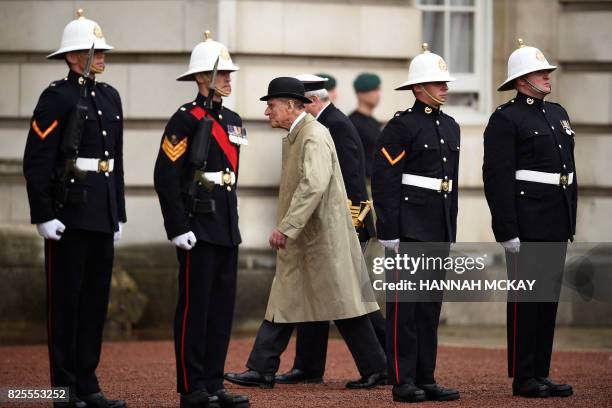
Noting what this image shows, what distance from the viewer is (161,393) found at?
30.2ft

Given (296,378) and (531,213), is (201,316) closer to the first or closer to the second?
(296,378)

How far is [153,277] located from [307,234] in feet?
13.1

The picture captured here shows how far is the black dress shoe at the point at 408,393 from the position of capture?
8758 millimetres

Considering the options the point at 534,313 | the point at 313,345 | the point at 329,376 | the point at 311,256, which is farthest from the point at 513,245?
the point at 329,376

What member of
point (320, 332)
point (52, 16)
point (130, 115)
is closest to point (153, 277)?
point (130, 115)

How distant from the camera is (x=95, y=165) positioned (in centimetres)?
827

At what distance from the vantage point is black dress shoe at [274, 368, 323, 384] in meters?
9.92

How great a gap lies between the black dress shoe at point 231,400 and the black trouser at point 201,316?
57 millimetres

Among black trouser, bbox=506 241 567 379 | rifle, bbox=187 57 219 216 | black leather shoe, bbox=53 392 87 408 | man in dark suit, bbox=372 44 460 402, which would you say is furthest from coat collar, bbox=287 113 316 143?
black leather shoe, bbox=53 392 87 408

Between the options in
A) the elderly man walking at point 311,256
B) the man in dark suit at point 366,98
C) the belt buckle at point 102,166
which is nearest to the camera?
the belt buckle at point 102,166

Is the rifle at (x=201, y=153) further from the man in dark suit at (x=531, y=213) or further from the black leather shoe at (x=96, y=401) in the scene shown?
the man in dark suit at (x=531, y=213)

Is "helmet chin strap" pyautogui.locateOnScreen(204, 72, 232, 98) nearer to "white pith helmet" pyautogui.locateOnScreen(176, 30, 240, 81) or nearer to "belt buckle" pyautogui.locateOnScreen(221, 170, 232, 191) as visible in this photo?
"white pith helmet" pyautogui.locateOnScreen(176, 30, 240, 81)

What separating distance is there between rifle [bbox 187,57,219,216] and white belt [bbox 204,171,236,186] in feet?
0.12

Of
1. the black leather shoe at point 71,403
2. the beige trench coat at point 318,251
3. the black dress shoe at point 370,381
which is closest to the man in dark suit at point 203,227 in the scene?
the black leather shoe at point 71,403
